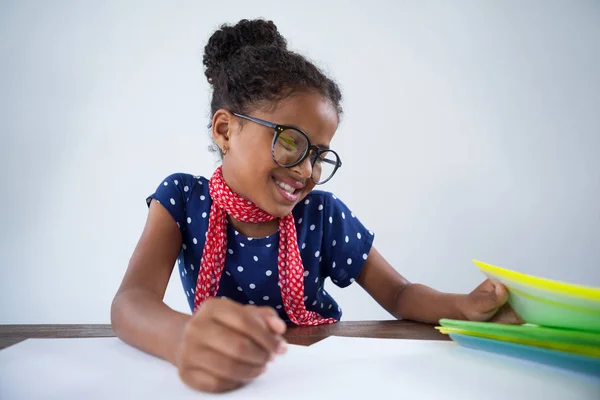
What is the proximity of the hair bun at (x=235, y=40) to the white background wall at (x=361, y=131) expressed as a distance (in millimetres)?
860

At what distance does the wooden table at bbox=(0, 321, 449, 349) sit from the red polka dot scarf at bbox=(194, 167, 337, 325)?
161mm

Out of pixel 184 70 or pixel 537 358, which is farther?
pixel 184 70

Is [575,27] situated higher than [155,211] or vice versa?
[575,27]

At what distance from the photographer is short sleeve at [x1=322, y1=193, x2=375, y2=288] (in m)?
0.82

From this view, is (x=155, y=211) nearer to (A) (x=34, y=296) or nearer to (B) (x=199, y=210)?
(B) (x=199, y=210)

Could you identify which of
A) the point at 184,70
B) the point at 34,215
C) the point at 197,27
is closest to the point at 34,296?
the point at 34,215

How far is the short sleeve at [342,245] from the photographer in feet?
2.70

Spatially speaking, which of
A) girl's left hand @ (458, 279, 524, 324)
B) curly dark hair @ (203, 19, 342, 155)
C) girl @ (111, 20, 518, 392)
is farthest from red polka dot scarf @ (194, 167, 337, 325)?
girl's left hand @ (458, 279, 524, 324)

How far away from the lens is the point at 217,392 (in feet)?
1.02

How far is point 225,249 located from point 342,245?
20cm


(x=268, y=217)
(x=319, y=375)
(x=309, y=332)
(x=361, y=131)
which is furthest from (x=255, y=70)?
(x=361, y=131)

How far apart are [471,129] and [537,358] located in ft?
5.07

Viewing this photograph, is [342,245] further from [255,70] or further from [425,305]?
[255,70]

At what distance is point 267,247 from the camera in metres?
0.78
